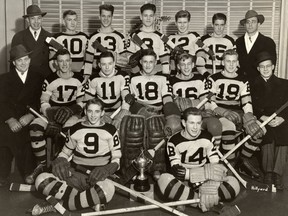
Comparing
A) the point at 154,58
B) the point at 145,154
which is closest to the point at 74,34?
the point at 154,58

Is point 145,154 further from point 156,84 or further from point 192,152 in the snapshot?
point 156,84

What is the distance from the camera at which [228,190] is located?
4102mm

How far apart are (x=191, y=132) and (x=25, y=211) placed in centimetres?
155

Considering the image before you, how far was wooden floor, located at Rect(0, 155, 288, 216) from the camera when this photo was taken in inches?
158

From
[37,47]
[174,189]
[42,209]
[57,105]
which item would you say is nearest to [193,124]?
[174,189]

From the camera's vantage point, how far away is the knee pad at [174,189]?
400 centimetres

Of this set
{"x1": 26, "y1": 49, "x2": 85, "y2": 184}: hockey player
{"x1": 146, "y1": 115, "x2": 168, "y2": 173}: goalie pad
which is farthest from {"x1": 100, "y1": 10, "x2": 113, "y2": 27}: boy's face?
{"x1": 146, "y1": 115, "x2": 168, "y2": 173}: goalie pad

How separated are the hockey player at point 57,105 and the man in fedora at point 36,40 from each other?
56 centimetres

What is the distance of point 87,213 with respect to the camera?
3846mm

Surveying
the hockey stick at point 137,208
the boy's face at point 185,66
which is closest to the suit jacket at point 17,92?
the hockey stick at point 137,208

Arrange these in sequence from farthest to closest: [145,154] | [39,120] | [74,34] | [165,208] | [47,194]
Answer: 1. [74,34]
2. [39,120]
3. [145,154]
4. [47,194]
5. [165,208]

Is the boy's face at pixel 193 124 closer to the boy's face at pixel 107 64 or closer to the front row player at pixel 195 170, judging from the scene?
the front row player at pixel 195 170

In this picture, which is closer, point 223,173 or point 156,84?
point 223,173

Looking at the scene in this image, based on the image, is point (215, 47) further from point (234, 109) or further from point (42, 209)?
point (42, 209)
